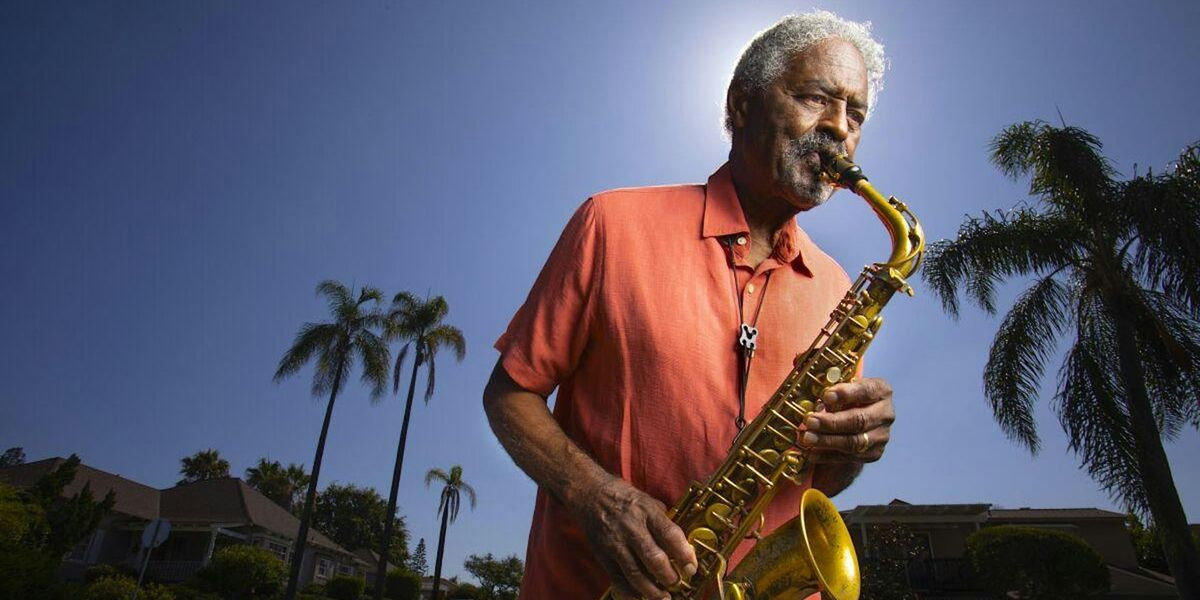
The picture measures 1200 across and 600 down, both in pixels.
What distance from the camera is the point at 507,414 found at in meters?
2.03

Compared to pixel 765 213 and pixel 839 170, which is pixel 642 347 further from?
pixel 839 170

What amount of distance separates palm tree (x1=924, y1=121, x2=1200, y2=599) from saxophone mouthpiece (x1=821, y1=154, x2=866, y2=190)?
1516 cm

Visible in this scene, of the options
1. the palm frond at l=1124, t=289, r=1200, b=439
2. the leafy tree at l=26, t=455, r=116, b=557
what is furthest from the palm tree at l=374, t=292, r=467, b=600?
the palm frond at l=1124, t=289, r=1200, b=439

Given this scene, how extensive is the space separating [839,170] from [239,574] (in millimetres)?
38388

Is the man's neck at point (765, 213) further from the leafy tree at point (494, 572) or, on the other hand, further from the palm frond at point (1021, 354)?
the leafy tree at point (494, 572)

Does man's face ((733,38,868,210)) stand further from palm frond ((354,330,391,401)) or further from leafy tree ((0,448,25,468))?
leafy tree ((0,448,25,468))

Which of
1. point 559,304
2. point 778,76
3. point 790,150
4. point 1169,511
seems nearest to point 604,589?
point 559,304

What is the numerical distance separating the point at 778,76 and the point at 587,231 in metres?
1.12

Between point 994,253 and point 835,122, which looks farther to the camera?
point 994,253

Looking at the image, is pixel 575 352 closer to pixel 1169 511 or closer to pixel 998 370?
pixel 1169 511

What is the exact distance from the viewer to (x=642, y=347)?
2025 mm

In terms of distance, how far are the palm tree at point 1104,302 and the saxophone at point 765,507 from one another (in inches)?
602

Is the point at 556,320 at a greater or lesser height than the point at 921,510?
lesser

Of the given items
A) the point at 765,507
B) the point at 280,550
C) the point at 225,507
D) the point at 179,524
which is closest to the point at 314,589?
the point at 280,550
